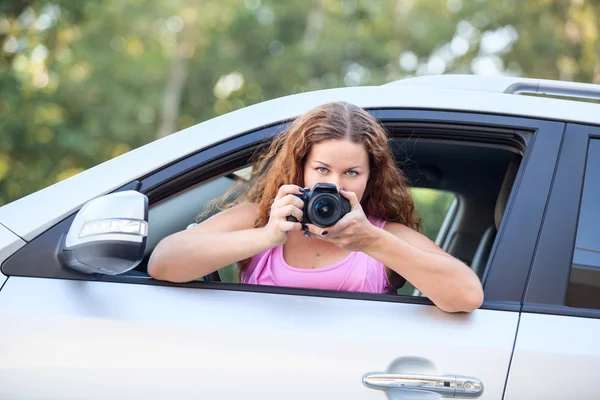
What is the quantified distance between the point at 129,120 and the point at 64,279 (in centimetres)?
2228

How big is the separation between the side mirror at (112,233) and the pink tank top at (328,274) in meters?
0.49

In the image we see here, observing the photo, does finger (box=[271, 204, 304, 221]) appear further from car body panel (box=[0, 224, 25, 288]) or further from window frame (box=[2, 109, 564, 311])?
car body panel (box=[0, 224, 25, 288])

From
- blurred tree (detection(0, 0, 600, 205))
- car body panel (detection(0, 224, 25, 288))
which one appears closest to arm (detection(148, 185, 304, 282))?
car body panel (detection(0, 224, 25, 288))

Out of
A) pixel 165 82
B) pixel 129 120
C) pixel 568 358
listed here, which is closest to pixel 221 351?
pixel 568 358

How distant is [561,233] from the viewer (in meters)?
2.10

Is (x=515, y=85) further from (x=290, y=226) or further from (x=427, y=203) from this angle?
(x=427, y=203)

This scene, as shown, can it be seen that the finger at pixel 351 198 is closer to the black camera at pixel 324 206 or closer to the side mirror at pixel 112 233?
the black camera at pixel 324 206

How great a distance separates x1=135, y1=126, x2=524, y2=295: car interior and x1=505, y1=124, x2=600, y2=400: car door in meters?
0.18

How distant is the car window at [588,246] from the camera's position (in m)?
2.06

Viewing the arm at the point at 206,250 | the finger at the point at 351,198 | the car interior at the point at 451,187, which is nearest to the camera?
the finger at the point at 351,198

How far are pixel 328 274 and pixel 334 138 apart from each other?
1.19 ft

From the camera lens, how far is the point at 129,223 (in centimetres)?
183

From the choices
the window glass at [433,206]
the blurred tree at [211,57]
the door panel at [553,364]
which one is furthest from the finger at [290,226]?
the blurred tree at [211,57]

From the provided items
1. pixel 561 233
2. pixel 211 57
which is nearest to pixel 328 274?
pixel 561 233
